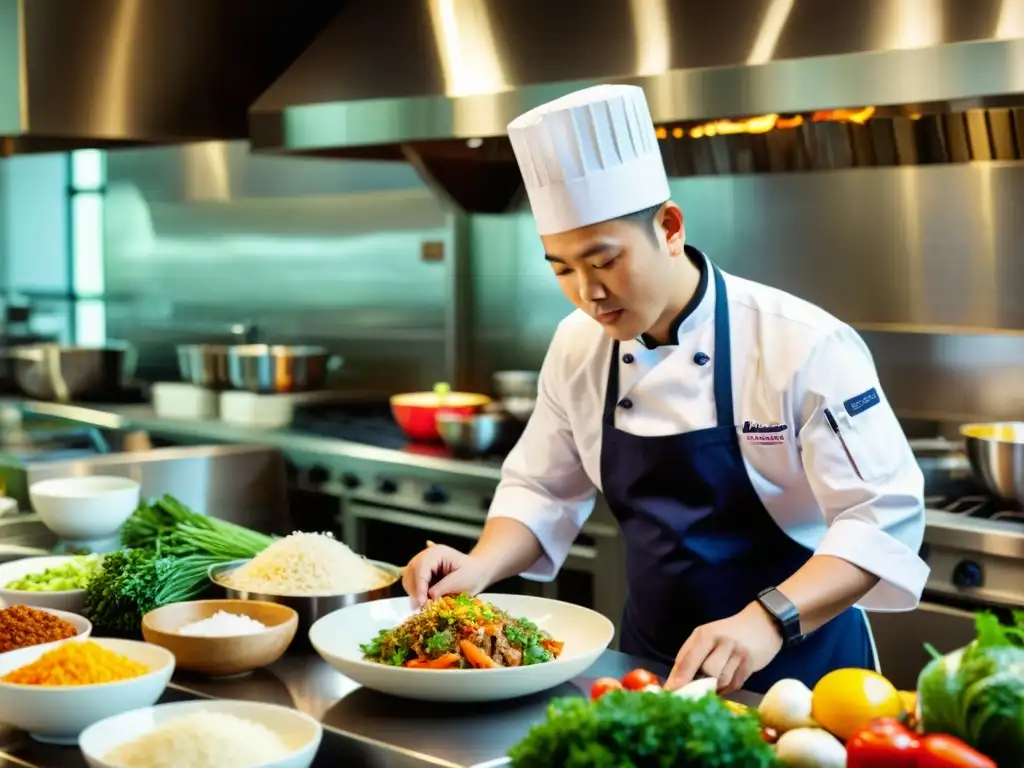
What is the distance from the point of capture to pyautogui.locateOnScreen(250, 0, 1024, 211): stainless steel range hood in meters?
2.72

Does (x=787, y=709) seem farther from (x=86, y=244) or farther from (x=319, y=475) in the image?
(x=86, y=244)

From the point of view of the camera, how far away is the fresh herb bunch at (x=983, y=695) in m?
1.44

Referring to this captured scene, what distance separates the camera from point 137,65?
384 cm

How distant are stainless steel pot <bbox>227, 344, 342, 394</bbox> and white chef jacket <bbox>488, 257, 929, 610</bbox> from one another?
2685mm

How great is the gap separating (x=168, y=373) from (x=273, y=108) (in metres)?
2.97

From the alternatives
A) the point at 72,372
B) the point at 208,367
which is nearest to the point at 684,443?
the point at 208,367

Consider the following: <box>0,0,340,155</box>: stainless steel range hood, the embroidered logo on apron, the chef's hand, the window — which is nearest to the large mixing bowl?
the embroidered logo on apron

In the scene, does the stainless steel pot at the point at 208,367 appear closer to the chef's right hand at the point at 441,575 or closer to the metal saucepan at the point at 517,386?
the metal saucepan at the point at 517,386

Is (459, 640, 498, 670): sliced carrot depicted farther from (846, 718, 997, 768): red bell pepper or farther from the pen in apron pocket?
the pen in apron pocket

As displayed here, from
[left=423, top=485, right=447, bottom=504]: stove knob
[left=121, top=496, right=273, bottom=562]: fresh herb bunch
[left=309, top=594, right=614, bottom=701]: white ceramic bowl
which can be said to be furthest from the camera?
[left=423, top=485, right=447, bottom=504]: stove knob

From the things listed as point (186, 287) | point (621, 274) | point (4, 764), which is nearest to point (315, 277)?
point (186, 287)

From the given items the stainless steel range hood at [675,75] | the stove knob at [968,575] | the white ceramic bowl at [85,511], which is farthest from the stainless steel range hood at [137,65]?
the stove knob at [968,575]

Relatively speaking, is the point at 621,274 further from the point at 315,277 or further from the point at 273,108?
the point at 315,277

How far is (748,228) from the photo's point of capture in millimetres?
4379
